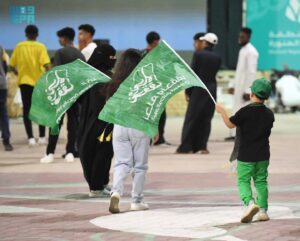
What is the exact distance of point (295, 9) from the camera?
26109 millimetres

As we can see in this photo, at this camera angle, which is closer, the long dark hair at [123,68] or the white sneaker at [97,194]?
the long dark hair at [123,68]

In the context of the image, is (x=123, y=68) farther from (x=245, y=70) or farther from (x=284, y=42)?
(x=284, y=42)

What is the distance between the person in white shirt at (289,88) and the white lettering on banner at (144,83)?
1642 cm

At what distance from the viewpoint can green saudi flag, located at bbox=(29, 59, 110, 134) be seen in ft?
37.1

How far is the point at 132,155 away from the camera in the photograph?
10594 millimetres

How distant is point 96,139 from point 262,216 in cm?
250

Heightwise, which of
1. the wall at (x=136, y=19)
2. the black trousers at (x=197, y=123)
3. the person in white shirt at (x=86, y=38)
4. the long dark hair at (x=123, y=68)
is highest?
the wall at (x=136, y=19)

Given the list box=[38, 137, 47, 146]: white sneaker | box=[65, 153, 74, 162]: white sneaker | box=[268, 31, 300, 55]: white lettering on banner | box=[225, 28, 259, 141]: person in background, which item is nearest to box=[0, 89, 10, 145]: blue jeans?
box=[38, 137, 47, 146]: white sneaker

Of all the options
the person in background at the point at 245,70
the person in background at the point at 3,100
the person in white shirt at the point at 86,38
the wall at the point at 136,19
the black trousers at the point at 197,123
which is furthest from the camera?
the wall at the point at 136,19

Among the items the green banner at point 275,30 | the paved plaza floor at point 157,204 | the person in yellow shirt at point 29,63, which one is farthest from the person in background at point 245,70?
the green banner at point 275,30

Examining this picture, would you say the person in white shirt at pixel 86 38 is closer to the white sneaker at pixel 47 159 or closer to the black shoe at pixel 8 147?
the white sneaker at pixel 47 159

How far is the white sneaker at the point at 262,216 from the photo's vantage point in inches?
381

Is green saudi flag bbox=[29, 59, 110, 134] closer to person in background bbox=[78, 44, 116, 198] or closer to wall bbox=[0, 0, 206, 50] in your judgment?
person in background bbox=[78, 44, 116, 198]

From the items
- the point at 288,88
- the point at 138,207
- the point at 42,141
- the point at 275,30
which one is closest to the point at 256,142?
the point at 138,207
